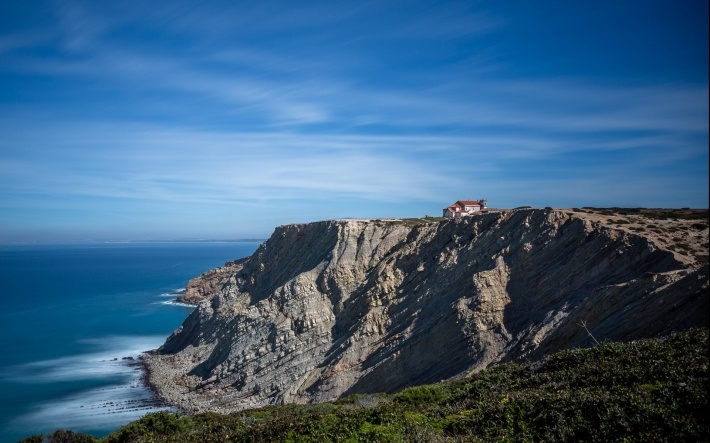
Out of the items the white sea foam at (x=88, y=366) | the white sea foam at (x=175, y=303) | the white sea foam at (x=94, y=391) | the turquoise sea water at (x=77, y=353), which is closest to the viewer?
the white sea foam at (x=94, y=391)

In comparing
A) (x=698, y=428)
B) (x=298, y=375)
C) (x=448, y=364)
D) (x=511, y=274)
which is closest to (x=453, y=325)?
(x=448, y=364)

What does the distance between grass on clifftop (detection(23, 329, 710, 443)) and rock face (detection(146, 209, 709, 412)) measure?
6599 millimetres

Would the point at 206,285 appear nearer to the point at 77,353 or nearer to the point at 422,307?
the point at 77,353

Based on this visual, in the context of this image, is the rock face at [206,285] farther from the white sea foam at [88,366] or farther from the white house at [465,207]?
the white house at [465,207]

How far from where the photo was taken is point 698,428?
796 cm

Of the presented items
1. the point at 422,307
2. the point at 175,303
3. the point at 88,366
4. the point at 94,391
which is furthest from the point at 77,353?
the point at 422,307

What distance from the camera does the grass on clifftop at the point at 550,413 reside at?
29.3ft

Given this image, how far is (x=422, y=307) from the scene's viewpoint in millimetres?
32062

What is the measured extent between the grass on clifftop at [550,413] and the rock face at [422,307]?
6.60m

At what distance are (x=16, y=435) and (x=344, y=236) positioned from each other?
2663 cm

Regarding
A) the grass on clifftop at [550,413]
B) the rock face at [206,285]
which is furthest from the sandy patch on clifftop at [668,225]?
the rock face at [206,285]

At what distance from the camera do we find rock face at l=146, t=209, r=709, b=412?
2264 centimetres

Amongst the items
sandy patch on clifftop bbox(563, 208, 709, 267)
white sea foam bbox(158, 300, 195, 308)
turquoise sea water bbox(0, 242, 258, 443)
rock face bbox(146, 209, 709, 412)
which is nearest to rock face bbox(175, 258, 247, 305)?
white sea foam bbox(158, 300, 195, 308)

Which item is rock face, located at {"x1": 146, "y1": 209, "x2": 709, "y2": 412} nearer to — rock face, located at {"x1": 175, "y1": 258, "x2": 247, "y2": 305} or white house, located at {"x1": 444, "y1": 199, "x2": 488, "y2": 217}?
white house, located at {"x1": 444, "y1": 199, "x2": 488, "y2": 217}
